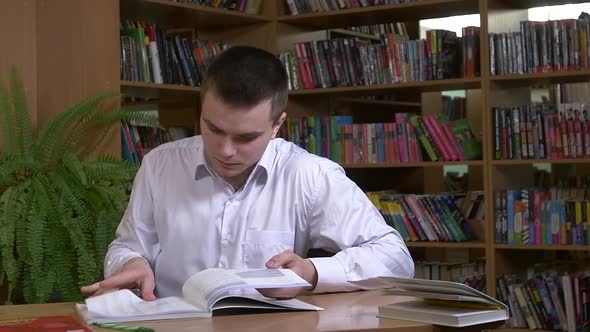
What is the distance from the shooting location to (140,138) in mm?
4383

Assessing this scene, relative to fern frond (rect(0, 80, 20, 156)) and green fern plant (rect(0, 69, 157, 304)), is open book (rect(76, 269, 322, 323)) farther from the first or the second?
fern frond (rect(0, 80, 20, 156))

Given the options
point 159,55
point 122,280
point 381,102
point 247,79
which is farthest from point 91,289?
point 381,102

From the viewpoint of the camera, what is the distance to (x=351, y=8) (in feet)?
14.8

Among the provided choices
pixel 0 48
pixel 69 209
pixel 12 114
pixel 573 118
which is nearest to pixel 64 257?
pixel 69 209

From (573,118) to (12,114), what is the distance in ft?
7.75

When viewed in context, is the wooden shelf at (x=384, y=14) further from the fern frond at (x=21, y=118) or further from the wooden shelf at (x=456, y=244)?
the fern frond at (x=21, y=118)

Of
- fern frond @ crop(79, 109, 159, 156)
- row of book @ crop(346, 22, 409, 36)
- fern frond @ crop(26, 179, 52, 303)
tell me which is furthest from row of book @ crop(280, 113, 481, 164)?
fern frond @ crop(26, 179, 52, 303)

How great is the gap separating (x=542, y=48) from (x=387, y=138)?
0.83 meters

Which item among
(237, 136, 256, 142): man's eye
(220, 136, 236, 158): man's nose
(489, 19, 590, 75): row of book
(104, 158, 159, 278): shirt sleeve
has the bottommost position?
(104, 158, 159, 278): shirt sleeve

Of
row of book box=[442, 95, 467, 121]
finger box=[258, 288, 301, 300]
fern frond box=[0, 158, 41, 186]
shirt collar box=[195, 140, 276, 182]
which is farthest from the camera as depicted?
row of book box=[442, 95, 467, 121]

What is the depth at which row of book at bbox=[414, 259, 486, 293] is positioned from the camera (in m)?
4.34

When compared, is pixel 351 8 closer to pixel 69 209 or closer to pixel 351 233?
pixel 69 209

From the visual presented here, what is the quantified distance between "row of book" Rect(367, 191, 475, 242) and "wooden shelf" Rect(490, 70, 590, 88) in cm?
59

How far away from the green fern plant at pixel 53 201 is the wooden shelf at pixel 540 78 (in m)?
1.65
